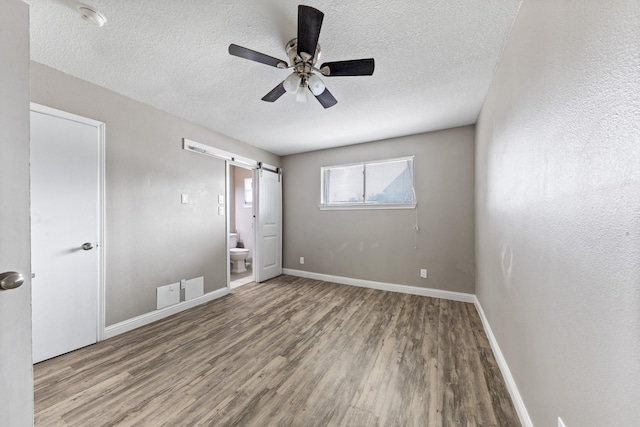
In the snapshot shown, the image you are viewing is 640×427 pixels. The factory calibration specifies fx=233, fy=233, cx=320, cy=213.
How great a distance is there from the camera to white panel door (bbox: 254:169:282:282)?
161 inches

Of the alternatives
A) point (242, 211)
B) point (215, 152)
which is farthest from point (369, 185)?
point (242, 211)

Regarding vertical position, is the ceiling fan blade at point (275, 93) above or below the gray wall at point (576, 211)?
above

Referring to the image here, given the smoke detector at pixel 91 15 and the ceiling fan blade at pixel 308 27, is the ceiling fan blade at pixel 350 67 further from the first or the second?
the smoke detector at pixel 91 15

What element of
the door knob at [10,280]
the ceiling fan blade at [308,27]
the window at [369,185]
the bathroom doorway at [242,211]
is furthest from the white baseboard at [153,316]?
the ceiling fan blade at [308,27]

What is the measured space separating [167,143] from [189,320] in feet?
6.79

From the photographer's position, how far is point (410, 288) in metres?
3.48

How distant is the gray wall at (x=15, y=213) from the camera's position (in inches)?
32.4

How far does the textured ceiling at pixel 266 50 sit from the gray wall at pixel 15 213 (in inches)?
30.9

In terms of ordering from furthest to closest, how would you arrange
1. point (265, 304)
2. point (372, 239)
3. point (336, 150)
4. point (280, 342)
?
1. point (336, 150)
2. point (372, 239)
3. point (265, 304)
4. point (280, 342)

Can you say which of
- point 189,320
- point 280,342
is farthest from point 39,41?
point 280,342

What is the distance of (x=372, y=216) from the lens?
12.4 feet

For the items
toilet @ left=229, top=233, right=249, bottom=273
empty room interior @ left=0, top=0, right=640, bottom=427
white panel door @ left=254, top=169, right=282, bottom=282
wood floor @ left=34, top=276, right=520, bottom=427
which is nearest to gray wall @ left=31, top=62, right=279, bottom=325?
empty room interior @ left=0, top=0, right=640, bottom=427

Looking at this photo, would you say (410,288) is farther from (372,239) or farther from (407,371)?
(407,371)

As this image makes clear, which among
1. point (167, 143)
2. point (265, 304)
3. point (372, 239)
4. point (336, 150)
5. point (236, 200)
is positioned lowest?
point (265, 304)
